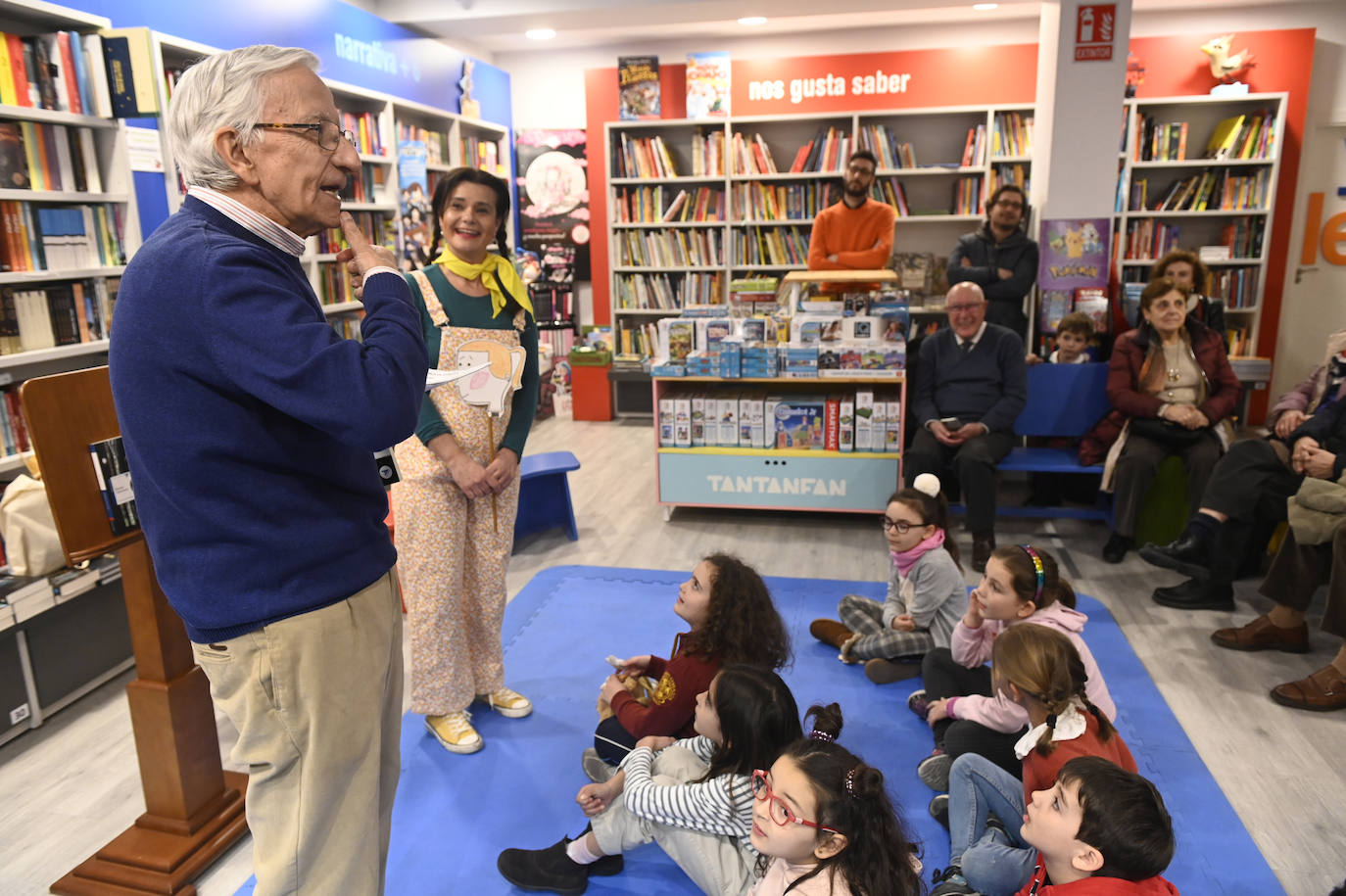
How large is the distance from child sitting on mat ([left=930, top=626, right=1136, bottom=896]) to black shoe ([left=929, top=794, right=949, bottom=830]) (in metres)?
0.17

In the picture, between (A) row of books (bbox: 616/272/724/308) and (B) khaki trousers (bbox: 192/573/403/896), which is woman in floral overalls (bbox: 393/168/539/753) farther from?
(A) row of books (bbox: 616/272/724/308)

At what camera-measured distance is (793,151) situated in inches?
291

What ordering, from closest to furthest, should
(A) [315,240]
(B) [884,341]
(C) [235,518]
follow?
(C) [235,518] < (B) [884,341] < (A) [315,240]

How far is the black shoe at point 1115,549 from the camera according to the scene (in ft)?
13.2

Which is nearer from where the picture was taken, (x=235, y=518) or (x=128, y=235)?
(x=235, y=518)

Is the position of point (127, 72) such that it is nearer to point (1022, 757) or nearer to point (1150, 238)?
point (1022, 757)

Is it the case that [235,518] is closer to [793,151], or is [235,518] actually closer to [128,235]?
[128,235]

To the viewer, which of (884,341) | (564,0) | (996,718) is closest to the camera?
(996,718)

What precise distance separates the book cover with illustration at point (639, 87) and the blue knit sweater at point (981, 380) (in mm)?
3947

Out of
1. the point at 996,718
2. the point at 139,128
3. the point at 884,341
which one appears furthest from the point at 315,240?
the point at 996,718

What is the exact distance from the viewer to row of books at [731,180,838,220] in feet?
23.4

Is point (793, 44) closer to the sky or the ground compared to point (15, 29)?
closer to the sky

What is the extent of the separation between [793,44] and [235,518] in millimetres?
7366

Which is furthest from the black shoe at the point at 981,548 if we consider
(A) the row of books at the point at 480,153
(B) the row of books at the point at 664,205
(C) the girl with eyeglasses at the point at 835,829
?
(A) the row of books at the point at 480,153
